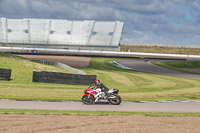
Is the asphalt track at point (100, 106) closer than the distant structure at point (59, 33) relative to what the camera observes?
Yes

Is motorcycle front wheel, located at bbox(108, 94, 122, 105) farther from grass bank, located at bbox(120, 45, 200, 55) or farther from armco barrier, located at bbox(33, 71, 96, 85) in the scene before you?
grass bank, located at bbox(120, 45, 200, 55)

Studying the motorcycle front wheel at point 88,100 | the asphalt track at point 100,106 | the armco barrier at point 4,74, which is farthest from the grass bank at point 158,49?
the motorcycle front wheel at point 88,100

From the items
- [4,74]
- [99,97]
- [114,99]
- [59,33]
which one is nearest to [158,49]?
[59,33]

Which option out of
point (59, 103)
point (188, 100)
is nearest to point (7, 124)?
point (59, 103)

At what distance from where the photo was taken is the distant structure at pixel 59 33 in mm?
110562

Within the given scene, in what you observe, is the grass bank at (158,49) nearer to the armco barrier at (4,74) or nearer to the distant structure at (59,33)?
the distant structure at (59,33)

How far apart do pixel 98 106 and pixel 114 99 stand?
1.10 m

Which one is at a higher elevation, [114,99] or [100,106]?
[114,99]

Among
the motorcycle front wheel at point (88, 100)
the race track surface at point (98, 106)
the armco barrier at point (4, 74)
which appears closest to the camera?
the race track surface at point (98, 106)

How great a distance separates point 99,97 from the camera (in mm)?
17922

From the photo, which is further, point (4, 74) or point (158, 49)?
point (158, 49)

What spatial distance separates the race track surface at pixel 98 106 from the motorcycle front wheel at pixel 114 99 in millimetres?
253

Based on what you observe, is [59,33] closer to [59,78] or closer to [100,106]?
[59,78]

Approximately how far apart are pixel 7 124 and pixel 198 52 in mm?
107847
